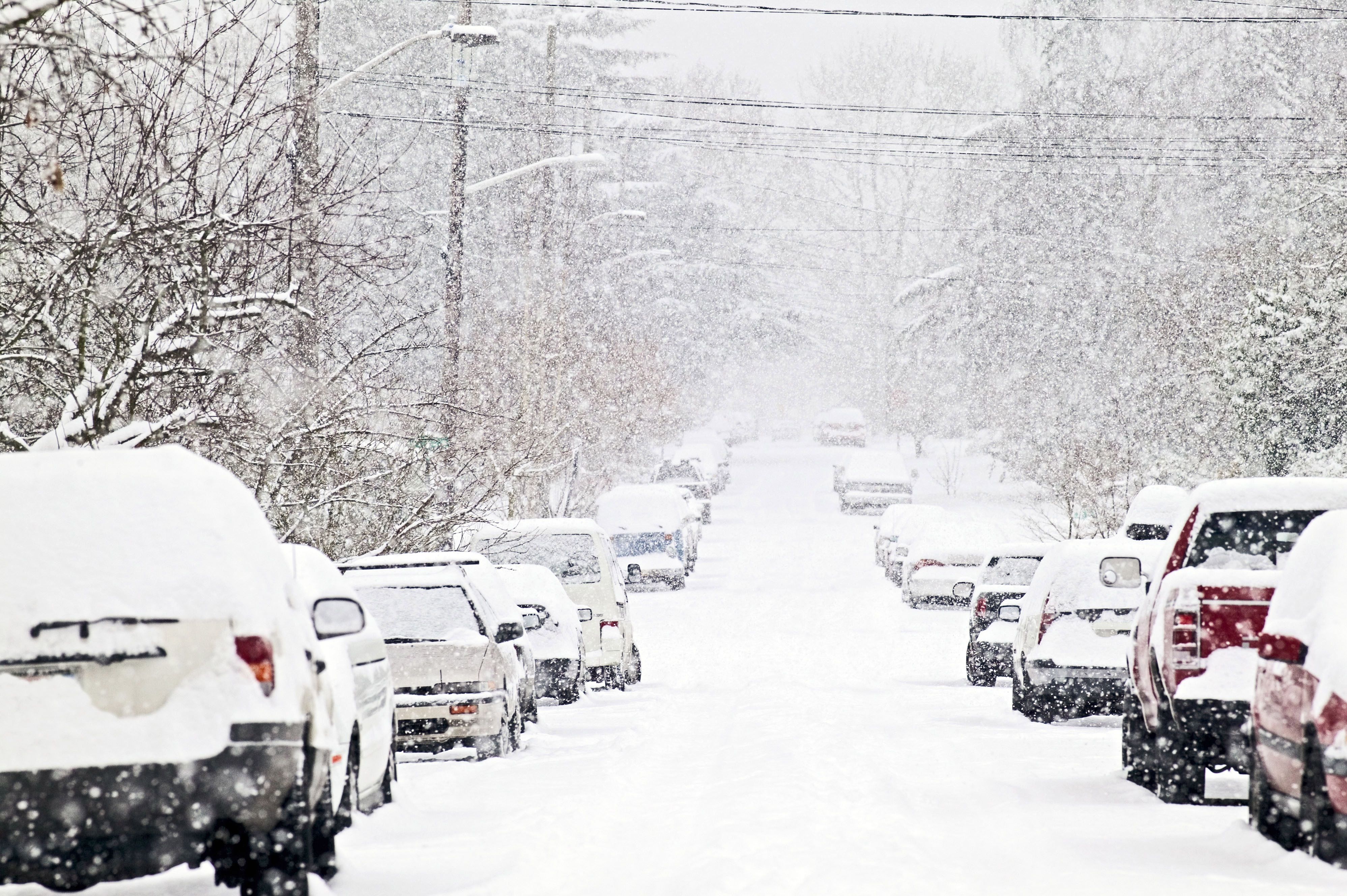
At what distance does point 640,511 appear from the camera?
37.8 meters

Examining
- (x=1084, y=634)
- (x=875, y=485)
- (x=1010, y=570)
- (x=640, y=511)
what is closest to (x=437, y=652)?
(x=1084, y=634)

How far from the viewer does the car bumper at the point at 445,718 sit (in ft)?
42.8

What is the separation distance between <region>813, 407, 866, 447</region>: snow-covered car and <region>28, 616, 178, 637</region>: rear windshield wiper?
86.6 meters

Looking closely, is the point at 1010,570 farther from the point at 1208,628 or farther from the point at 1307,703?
the point at 1307,703

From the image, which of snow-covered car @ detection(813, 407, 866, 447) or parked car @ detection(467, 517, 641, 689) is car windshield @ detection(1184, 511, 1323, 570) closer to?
parked car @ detection(467, 517, 641, 689)

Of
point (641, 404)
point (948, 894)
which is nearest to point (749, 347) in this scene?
point (641, 404)

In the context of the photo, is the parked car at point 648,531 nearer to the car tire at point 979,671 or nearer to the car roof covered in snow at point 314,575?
the car tire at point 979,671

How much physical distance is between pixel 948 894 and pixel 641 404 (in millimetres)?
45229

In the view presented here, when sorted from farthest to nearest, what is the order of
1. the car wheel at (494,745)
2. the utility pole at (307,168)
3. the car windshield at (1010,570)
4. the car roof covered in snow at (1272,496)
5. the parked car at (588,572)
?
the car windshield at (1010,570) → the parked car at (588,572) → the utility pole at (307,168) → the car wheel at (494,745) → the car roof covered in snow at (1272,496)

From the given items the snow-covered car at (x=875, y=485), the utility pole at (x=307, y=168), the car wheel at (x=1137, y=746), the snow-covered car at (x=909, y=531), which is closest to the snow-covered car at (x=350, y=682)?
the utility pole at (x=307, y=168)

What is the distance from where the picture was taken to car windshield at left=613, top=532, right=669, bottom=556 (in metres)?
37.5

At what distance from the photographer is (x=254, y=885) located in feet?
23.5

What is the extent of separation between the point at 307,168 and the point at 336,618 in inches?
294

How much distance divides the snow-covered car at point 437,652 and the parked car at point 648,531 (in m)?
23.6
